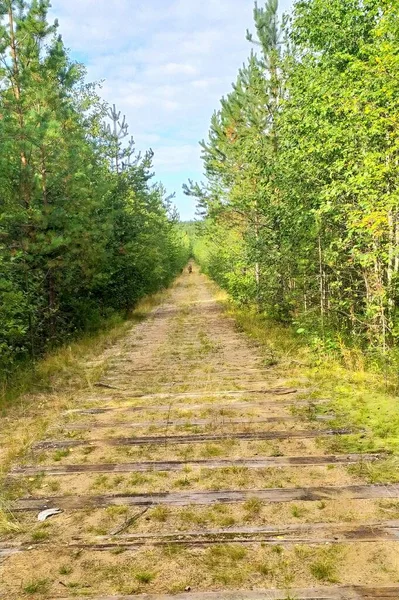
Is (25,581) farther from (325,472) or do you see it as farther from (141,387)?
(141,387)

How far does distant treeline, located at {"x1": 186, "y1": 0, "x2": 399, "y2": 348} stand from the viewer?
259 inches

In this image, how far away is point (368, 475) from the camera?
170 inches

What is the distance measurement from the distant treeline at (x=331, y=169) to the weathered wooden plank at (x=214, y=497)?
140 inches

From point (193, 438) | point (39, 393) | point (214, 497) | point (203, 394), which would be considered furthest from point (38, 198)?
point (214, 497)

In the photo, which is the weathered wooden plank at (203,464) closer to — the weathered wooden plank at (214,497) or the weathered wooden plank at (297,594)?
the weathered wooden plank at (214,497)

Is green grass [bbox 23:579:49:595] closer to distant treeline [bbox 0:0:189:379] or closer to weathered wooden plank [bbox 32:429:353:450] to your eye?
weathered wooden plank [bbox 32:429:353:450]

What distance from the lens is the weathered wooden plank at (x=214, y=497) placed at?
3947 mm

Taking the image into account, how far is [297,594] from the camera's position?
9.16ft

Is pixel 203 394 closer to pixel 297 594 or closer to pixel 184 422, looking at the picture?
pixel 184 422

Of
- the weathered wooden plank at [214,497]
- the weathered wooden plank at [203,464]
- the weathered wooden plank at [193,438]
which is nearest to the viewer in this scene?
the weathered wooden plank at [214,497]

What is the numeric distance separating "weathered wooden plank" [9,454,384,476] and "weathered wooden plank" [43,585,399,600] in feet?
5.81

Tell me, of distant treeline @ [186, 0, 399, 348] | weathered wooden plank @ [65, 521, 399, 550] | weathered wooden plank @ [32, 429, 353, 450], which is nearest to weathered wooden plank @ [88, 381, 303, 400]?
weathered wooden plank @ [32, 429, 353, 450]

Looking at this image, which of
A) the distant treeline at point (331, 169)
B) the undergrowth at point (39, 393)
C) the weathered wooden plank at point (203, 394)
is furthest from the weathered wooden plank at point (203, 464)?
the distant treeline at point (331, 169)

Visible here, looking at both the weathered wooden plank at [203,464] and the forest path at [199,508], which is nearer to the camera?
the forest path at [199,508]
